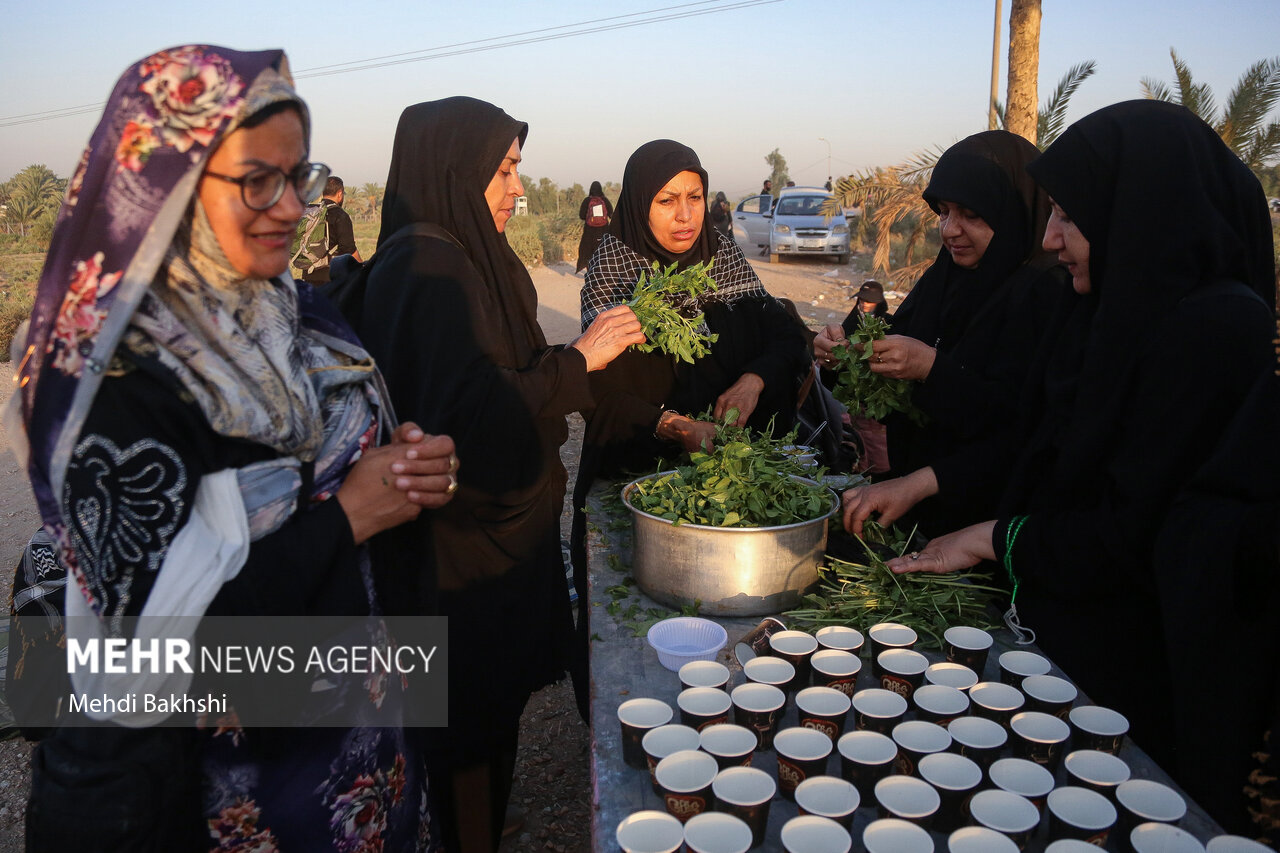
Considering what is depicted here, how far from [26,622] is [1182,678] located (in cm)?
254

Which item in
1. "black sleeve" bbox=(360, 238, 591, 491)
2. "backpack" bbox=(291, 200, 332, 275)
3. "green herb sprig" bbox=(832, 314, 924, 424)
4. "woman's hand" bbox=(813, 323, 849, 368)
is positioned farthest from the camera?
"backpack" bbox=(291, 200, 332, 275)

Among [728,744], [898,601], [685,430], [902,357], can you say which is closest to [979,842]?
[728,744]

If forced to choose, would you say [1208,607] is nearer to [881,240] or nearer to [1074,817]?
[1074,817]

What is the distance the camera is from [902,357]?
2.79 metres

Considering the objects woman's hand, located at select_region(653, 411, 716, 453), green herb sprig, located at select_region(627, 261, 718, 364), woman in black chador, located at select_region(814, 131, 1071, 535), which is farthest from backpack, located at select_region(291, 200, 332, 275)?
woman in black chador, located at select_region(814, 131, 1071, 535)

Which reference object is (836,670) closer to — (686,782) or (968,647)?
(968,647)

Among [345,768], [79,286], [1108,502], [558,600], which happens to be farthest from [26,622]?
[1108,502]

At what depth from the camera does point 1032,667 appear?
178 centimetres

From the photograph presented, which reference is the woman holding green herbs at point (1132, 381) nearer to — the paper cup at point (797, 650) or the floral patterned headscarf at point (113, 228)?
the paper cup at point (797, 650)

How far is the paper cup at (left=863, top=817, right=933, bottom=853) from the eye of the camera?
4.30 feet

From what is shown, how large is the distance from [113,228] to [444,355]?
1.05 meters

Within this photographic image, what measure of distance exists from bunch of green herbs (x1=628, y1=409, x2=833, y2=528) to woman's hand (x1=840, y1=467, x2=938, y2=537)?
110 mm

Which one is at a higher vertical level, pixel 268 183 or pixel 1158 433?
pixel 268 183

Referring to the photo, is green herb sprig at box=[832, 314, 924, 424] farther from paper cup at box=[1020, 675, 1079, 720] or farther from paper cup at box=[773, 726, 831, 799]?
paper cup at box=[773, 726, 831, 799]
